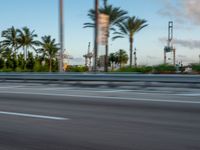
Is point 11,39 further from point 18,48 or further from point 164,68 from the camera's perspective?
point 164,68

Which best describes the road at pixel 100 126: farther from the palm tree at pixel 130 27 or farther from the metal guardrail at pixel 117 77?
the palm tree at pixel 130 27

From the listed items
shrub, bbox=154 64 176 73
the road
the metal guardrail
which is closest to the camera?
the road

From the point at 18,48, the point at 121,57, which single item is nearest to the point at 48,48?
the point at 18,48

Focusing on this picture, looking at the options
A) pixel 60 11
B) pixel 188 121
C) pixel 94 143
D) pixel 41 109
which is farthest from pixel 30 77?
pixel 94 143

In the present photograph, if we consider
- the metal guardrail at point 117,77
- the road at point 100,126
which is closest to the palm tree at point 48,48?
the metal guardrail at point 117,77

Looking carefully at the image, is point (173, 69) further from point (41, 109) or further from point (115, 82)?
point (41, 109)

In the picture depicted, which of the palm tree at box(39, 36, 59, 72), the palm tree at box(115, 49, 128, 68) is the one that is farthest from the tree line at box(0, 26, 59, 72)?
the palm tree at box(115, 49, 128, 68)

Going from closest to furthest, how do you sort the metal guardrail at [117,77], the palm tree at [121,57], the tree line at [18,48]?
the metal guardrail at [117,77] → the tree line at [18,48] → the palm tree at [121,57]

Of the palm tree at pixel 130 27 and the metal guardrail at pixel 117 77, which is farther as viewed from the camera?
the palm tree at pixel 130 27

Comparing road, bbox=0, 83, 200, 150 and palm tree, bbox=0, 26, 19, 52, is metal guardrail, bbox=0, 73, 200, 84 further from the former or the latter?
palm tree, bbox=0, 26, 19, 52

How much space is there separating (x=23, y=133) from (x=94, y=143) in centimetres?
139

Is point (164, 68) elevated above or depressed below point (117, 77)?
above

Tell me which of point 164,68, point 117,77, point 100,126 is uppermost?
point 164,68

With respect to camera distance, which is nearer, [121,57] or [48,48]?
[48,48]
